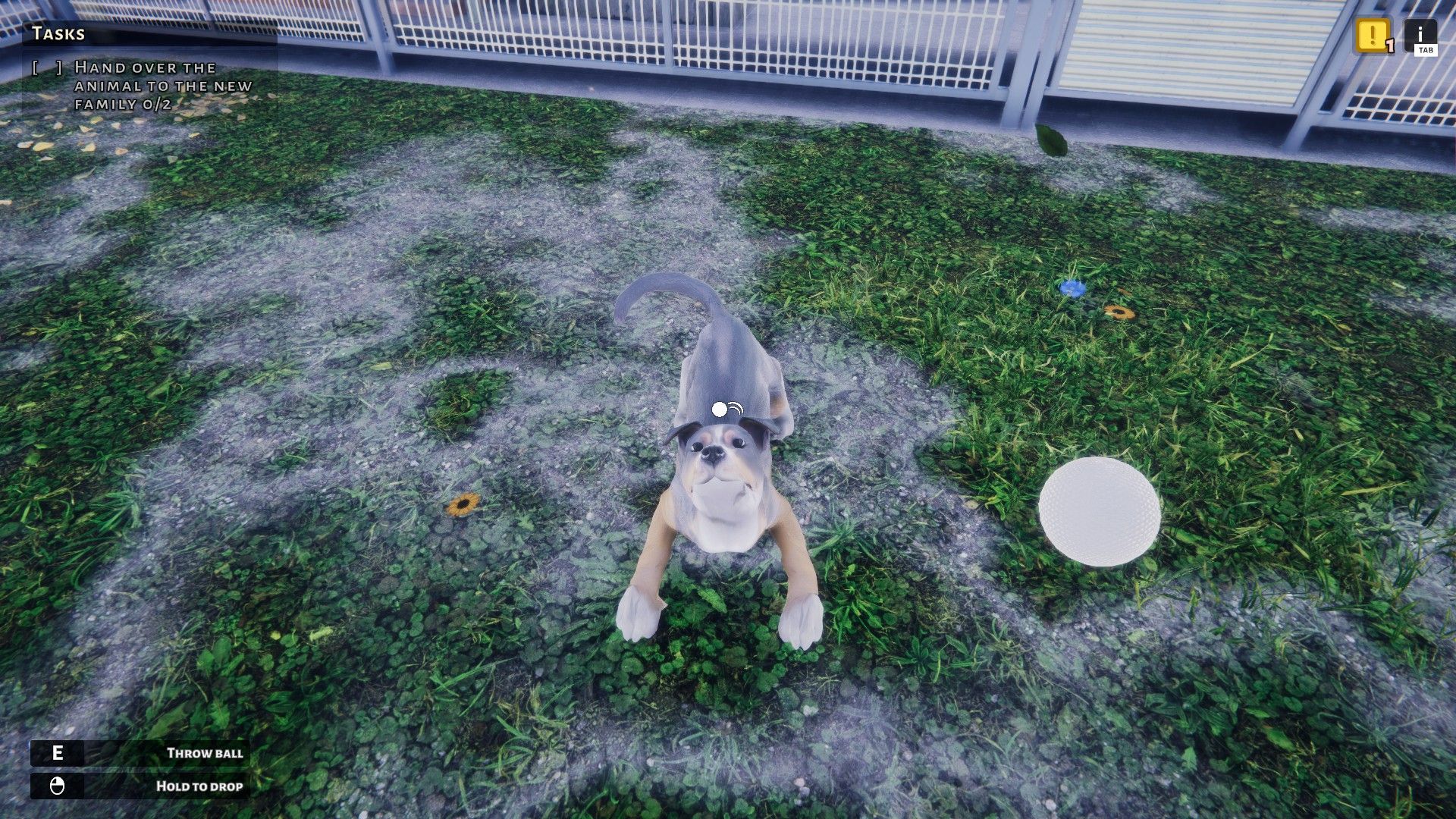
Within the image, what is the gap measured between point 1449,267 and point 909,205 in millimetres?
3839

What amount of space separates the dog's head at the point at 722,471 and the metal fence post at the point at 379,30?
8.39 metres

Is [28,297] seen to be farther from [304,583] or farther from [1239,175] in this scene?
[1239,175]

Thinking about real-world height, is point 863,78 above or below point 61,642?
above

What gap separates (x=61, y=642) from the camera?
2641 millimetres

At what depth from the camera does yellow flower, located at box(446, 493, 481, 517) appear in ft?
10.4

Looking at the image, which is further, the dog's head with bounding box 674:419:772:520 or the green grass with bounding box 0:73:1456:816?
the green grass with bounding box 0:73:1456:816

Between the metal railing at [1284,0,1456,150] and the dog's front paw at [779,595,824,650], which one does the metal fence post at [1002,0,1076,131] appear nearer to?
the metal railing at [1284,0,1456,150]

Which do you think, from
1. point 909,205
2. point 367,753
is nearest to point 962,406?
point 909,205

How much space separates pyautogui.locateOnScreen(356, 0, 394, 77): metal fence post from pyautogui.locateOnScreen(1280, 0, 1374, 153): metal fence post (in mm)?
9514

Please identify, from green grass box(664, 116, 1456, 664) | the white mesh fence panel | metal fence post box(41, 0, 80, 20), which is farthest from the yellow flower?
metal fence post box(41, 0, 80, 20)

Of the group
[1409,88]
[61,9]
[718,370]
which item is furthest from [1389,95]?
[61,9]

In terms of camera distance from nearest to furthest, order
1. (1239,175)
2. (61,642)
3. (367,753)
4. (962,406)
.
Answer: (367,753), (61,642), (962,406), (1239,175)

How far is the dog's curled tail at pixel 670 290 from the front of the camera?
219 centimetres

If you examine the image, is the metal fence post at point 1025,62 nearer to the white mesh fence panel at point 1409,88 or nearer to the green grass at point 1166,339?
the green grass at point 1166,339
